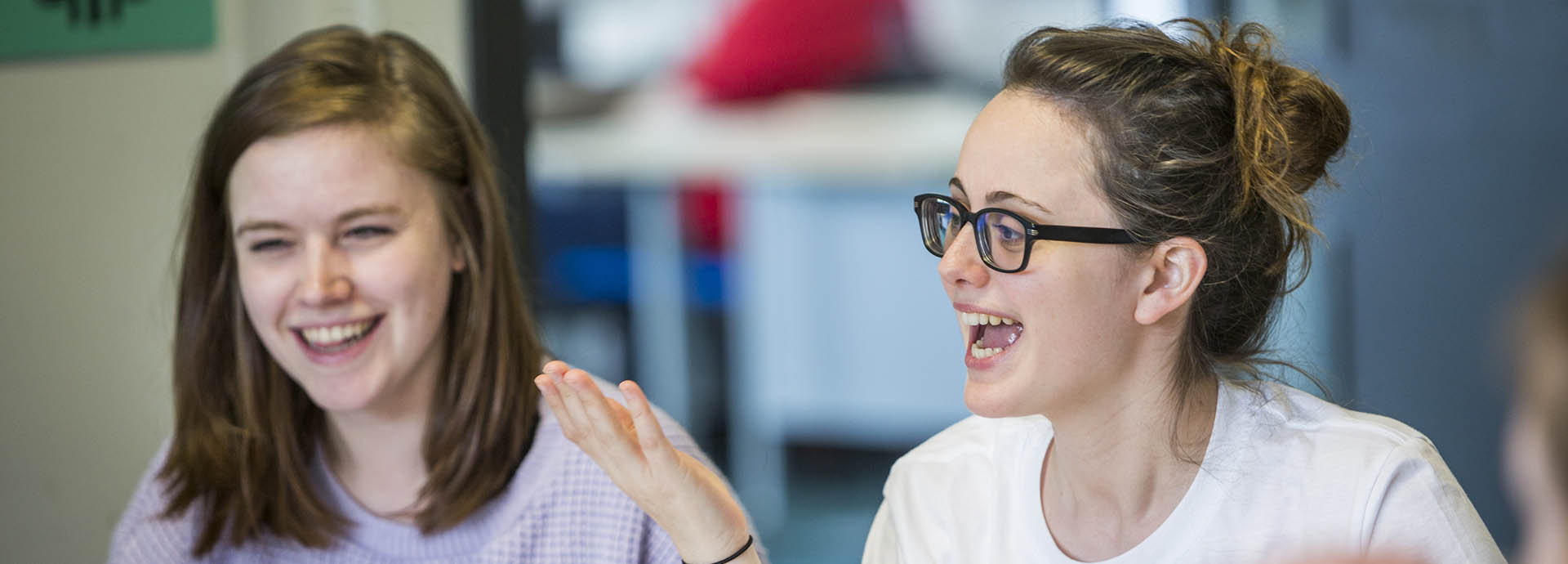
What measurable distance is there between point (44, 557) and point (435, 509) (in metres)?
1.80

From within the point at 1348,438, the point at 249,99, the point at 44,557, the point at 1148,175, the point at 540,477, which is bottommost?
the point at 44,557

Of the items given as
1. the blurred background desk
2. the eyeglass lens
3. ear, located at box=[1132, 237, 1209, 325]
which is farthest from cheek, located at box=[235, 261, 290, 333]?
the blurred background desk

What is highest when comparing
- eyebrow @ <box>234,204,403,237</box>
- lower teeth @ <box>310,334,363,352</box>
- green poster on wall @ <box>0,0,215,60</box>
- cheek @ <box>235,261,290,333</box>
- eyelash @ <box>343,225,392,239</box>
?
green poster on wall @ <box>0,0,215,60</box>

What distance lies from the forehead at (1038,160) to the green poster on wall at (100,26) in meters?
2.05

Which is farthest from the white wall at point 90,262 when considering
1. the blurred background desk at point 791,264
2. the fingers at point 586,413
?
the fingers at point 586,413

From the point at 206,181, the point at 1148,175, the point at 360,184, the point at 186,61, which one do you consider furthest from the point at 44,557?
the point at 1148,175

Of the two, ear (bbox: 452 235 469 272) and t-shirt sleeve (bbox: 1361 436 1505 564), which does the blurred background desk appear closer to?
ear (bbox: 452 235 469 272)

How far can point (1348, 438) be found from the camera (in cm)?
137

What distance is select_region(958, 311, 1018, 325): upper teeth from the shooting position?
1.40 m

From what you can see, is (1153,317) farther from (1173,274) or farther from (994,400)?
(994,400)

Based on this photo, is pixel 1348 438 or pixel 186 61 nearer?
pixel 1348 438

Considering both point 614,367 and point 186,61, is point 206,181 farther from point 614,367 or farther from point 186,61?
point 614,367

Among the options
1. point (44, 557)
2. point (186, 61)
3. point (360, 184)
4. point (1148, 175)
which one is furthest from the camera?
point (44, 557)

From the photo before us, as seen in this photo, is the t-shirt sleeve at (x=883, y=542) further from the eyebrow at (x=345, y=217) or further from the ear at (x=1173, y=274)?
the eyebrow at (x=345, y=217)
